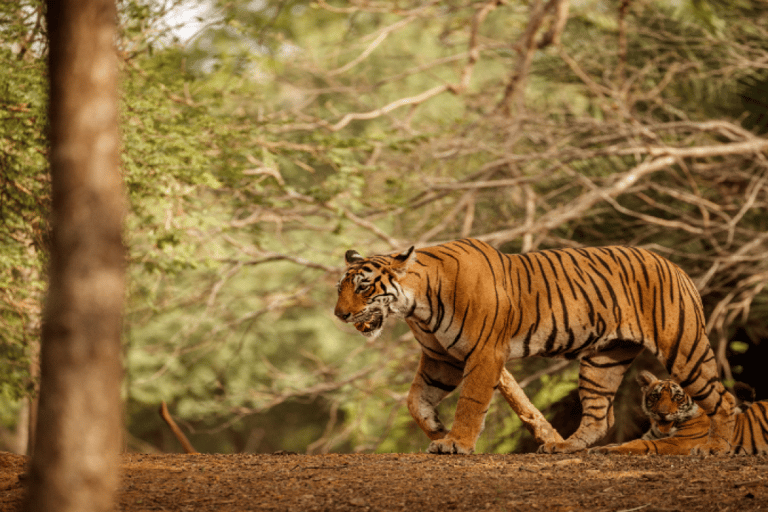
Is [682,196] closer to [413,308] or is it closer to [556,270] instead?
[556,270]

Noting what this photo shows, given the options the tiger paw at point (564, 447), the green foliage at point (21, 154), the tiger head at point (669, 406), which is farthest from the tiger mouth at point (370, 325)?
→ the green foliage at point (21, 154)

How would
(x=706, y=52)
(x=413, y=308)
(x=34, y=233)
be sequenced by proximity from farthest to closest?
(x=706, y=52) < (x=34, y=233) < (x=413, y=308)

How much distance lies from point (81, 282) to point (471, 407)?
3.05m

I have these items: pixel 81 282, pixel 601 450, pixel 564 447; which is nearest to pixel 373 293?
pixel 564 447

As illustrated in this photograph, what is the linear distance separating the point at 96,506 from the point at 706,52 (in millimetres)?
11063

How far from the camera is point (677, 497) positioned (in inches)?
141

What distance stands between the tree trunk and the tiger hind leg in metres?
3.63

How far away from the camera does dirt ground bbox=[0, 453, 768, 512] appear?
3492 mm

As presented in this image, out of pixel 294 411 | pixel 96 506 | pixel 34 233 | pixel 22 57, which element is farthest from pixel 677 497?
pixel 294 411

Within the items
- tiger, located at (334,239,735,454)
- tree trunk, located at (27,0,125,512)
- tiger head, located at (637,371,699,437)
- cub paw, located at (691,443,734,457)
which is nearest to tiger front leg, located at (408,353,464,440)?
→ tiger, located at (334,239,735,454)

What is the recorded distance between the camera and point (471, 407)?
4855mm

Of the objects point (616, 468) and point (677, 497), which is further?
point (616, 468)

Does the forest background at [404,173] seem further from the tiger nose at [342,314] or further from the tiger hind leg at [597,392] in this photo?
the tiger hind leg at [597,392]

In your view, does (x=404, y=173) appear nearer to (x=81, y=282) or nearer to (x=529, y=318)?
(x=529, y=318)
